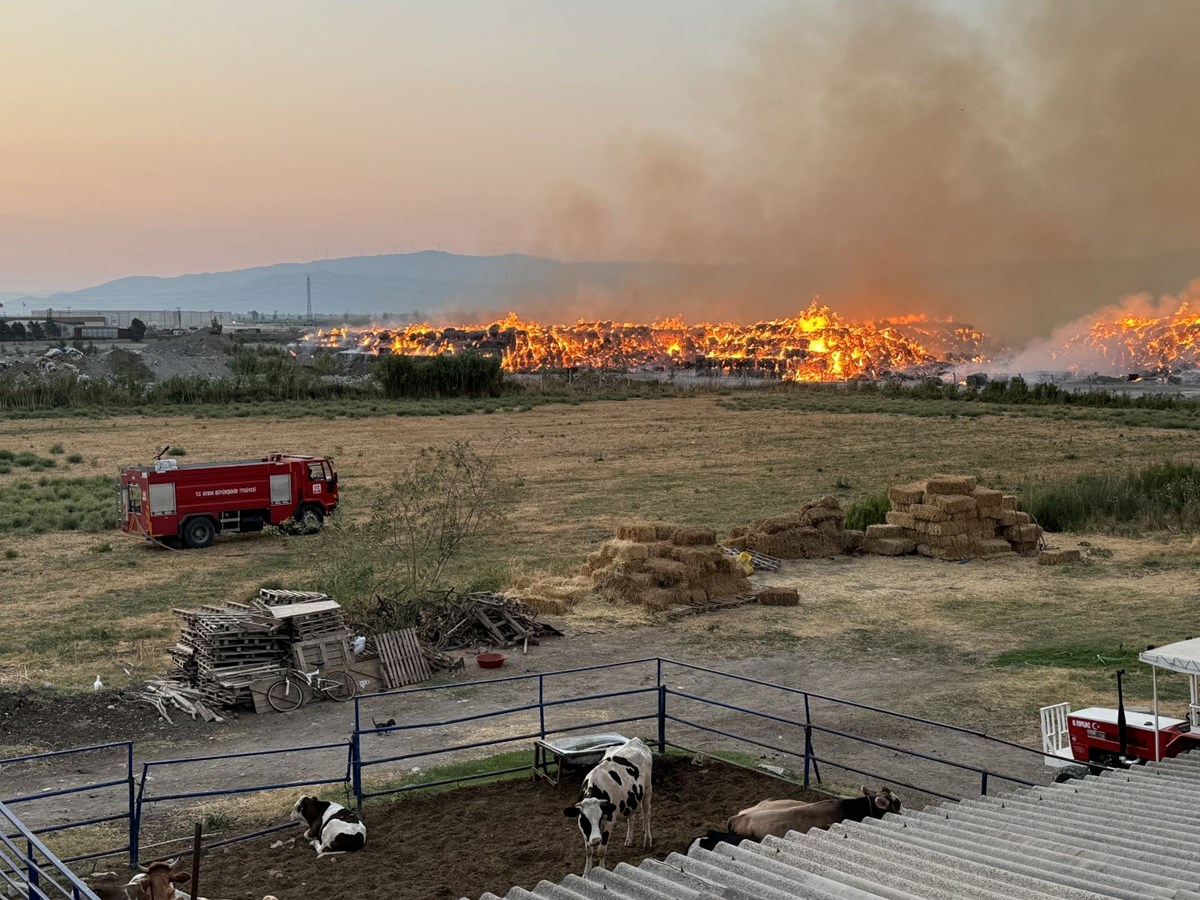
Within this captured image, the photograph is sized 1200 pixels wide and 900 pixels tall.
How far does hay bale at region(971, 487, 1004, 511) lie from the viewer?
30469 mm

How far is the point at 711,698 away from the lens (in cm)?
1848

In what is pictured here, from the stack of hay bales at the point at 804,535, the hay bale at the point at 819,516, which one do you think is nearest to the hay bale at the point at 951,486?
the stack of hay bales at the point at 804,535

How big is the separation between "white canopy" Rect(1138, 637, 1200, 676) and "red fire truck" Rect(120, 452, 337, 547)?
83.0 feet

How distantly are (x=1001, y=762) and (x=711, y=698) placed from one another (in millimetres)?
4612

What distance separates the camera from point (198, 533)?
32.4 m

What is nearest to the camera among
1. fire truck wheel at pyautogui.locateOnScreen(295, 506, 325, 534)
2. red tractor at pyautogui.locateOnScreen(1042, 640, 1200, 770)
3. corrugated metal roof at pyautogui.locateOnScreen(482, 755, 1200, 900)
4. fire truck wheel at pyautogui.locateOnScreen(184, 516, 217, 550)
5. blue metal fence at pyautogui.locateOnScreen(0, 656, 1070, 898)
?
corrugated metal roof at pyautogui.locateOnScreen(482, 755, 1200, 900)

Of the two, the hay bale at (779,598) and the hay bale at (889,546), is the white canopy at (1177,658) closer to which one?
Answer: the hay bale at (779,598)

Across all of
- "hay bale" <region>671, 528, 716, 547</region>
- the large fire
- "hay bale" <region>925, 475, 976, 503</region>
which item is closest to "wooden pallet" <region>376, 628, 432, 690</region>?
"hay bale" <region>671, 528, 716, 547</region>

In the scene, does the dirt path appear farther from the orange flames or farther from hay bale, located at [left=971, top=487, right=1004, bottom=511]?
the orange flames

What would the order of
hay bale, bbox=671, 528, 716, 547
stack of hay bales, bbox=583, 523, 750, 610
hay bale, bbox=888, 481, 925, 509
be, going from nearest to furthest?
stack of hay bales, bbox=583, 523, 750, 610
hay bale, bbox=671, 528, 716, 547
hay bale, bbox=888, 481, 925, 509

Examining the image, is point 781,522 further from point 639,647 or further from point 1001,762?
point 1001,762

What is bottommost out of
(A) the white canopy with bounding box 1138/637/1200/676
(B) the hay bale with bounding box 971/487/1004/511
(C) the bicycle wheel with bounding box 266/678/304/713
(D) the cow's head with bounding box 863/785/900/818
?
(C) the bicycle wheel with bounding box 266/678/304/713

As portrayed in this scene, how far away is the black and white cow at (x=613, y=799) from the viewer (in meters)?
11.1

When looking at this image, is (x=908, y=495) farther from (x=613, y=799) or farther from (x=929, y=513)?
(x=613, y=799)
